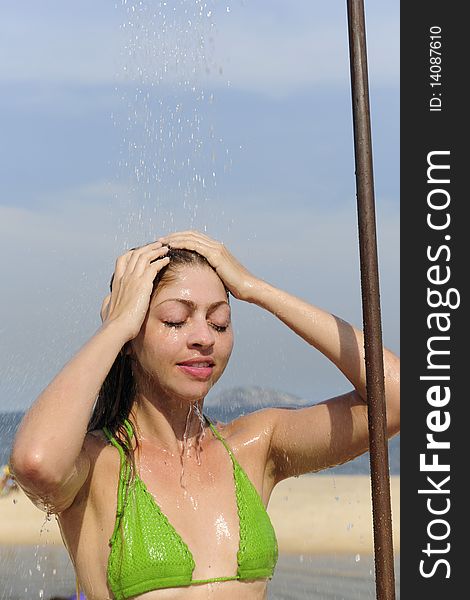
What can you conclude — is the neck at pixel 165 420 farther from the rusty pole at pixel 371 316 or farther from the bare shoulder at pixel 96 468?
the rusty pole at pixel 371 316

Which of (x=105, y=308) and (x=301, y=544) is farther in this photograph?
(x=301, y=544)

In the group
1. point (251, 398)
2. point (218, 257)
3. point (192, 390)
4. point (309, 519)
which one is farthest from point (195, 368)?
point (309, 519)

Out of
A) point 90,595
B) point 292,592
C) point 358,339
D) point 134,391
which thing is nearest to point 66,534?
point 90,595

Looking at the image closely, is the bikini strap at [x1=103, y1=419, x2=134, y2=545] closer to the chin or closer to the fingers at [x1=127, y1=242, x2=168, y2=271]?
the chin

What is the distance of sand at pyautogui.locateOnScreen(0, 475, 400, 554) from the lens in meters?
17.6

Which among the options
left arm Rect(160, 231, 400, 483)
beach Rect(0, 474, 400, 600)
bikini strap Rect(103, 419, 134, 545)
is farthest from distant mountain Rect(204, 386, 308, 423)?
beach Rect(0, 474, 400, 600)

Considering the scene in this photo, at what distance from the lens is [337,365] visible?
387cm

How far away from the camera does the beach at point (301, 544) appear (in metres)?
12.7

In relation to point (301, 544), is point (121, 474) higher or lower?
lower

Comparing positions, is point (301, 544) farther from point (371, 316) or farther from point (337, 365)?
point (371, 316)

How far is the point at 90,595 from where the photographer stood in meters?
3.59

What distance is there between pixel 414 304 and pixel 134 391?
6.14 ft

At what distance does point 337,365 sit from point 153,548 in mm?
803

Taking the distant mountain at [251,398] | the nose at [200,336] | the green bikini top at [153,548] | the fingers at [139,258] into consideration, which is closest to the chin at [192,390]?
the nose at [200,336]
